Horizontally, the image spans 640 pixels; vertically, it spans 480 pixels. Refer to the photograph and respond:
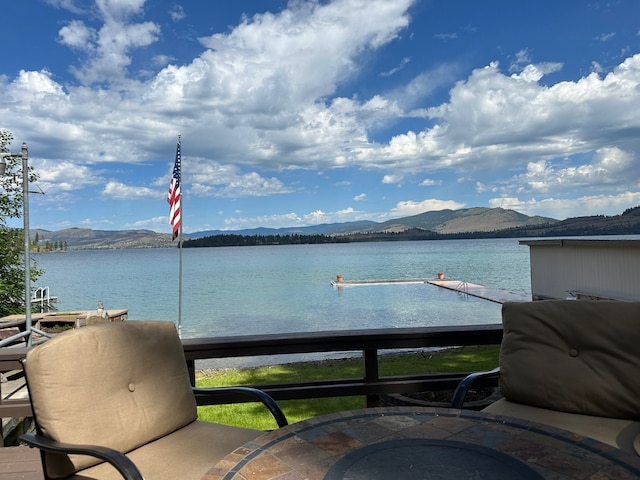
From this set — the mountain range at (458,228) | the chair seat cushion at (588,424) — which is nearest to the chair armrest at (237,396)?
the chair seat cushion at (588,424)

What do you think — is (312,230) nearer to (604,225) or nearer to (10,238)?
(604,225)

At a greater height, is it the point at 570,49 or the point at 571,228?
the point at 570,49

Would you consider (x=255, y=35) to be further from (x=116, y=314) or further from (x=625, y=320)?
(x=116, y=314)

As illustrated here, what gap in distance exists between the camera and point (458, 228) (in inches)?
4449

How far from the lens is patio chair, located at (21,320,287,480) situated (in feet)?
4.85

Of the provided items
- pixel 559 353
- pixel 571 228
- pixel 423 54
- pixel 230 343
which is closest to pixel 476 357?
pixel 559 353

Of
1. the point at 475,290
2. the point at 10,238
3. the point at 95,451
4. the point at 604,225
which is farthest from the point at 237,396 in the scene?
the point at 604,225

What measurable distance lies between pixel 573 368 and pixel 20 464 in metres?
2.81

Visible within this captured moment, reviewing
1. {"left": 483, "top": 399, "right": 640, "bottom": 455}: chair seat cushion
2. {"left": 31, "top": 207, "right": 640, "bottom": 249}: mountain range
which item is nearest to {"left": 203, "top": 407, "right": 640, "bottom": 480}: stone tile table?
{"left": 483, "top": 399, "right": 640, "bottom": 455}: chair seat cushion

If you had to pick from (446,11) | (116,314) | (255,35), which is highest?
(446,11)

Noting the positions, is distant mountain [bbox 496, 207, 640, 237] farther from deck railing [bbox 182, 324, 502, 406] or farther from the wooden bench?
the wooden bench

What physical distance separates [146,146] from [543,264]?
53.5 ft

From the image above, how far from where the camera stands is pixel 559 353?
2.07 m

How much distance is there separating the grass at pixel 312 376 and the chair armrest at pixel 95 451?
2.47 meters
